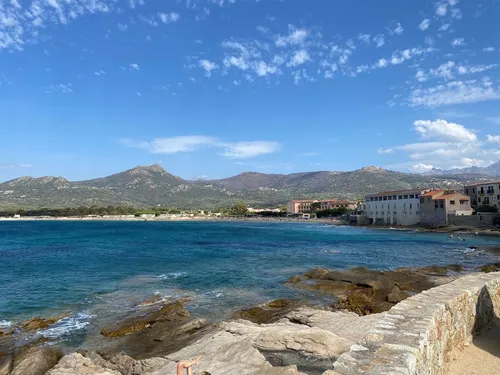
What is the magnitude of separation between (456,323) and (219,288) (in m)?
18.1

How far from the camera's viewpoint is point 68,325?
58.3ft

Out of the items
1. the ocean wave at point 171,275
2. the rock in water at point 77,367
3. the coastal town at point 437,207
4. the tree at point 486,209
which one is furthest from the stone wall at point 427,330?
the tree at point 486,209

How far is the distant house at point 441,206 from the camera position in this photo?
94375mm

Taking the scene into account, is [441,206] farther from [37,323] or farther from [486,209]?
[37,323]

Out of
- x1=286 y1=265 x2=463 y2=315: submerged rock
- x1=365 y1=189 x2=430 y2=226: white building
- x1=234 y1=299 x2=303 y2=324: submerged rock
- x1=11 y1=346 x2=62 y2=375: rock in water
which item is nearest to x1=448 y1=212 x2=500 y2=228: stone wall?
x1=365 y1=189 x2=430 y2=226: white building

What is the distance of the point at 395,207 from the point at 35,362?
119013 mm

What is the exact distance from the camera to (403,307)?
9094 millimetres

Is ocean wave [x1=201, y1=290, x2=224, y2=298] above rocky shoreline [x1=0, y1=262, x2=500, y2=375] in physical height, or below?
below

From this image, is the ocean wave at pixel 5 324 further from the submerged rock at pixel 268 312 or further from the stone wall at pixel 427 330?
the stone wall at pixel 427 330

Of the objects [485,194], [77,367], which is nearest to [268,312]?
[77,367]

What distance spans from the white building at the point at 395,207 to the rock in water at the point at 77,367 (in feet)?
359

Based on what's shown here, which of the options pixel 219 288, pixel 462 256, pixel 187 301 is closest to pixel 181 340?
pixel 187 301

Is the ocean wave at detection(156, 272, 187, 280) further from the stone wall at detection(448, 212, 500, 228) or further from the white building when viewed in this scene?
the white building

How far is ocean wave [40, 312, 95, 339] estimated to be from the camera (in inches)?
647
